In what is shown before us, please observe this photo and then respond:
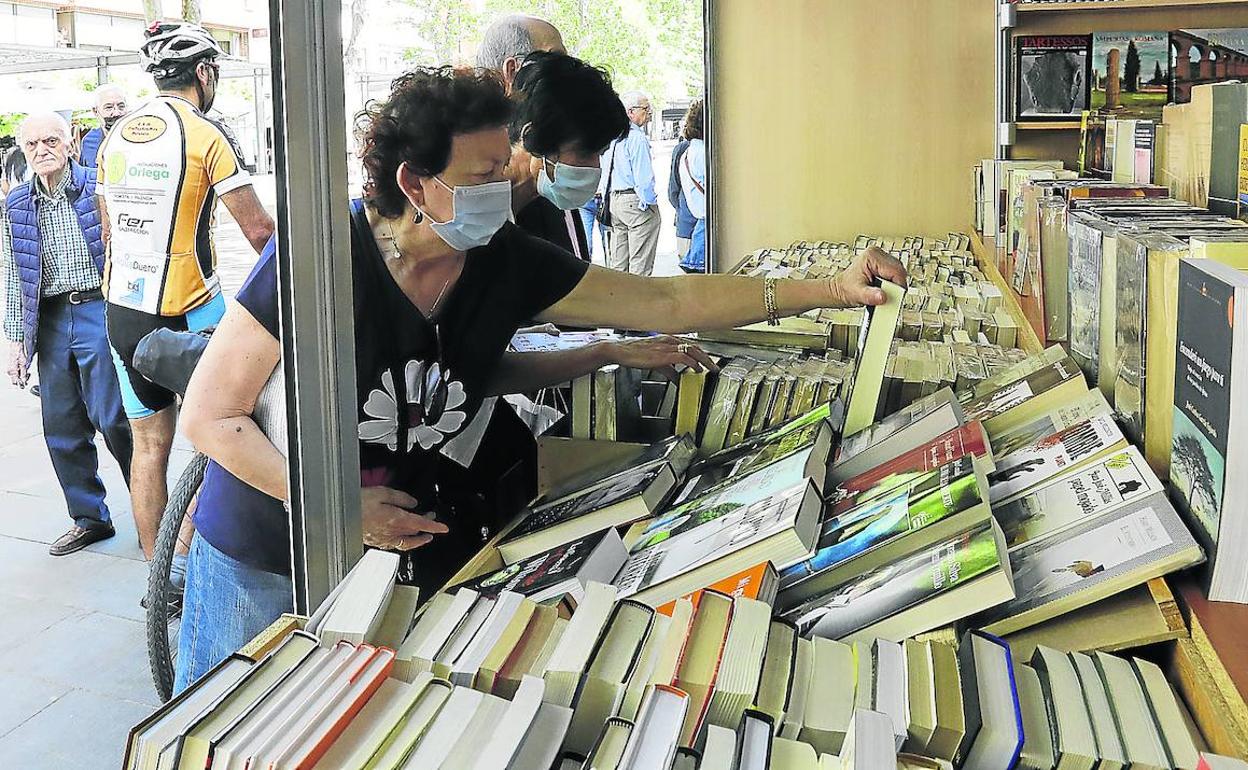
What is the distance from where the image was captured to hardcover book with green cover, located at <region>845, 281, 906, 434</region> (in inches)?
55.7

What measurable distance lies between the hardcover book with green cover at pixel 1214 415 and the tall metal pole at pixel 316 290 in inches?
30.6

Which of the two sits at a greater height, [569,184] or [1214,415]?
[569,184]

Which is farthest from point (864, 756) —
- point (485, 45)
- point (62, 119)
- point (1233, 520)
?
point (62, 119)

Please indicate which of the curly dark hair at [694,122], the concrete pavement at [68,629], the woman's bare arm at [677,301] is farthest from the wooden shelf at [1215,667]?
the curly dark hair at [694,122]

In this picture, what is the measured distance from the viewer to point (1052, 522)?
0.96 m

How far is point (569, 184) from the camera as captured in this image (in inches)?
81.3

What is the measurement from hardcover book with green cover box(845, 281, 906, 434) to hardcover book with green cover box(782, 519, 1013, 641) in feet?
1.63

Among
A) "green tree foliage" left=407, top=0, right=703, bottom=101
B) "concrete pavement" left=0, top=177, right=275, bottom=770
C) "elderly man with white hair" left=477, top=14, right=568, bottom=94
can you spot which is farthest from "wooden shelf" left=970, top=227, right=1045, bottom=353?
"green tree foliage" left=407, top=0, right=703, bottom=101

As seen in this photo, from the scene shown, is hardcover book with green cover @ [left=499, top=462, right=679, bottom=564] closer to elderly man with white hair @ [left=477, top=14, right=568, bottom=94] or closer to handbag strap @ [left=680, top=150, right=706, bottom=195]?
elderly man with white hair @ [left=477, top=14, right=568, bottom=94]

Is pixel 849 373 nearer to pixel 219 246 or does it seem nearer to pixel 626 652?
pixel 626 652

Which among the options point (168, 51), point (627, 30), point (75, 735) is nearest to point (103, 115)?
point (168, 51)

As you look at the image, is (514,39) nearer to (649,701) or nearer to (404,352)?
(404,352)

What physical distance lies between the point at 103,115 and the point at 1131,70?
10.3ft

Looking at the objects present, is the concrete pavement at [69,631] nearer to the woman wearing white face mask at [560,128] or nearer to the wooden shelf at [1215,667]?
the woman wearing white face mask at [560,128]
